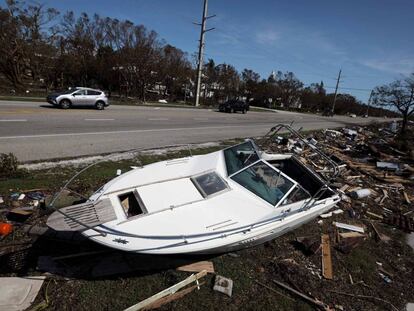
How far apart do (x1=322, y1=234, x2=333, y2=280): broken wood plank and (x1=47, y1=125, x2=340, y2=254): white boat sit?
759 millimetres

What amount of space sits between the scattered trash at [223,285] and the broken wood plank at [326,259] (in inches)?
65.6

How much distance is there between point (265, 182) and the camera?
533 cm

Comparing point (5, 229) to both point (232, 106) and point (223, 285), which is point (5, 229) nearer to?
point (223, 285)

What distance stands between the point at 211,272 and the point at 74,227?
2.06m

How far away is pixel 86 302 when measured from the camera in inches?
140

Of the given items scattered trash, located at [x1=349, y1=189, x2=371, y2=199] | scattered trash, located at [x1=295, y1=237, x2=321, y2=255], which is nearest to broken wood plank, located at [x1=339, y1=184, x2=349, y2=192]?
scattered trash, located at [x1=349, y1=189, x2=371, y2=199]

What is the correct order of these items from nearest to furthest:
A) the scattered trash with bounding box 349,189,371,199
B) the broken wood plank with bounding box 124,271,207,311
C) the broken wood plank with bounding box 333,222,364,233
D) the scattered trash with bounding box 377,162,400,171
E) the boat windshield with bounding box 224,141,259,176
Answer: the broken wood plank with bounding box 124,271,207,311 < the boat windshield with bounding box 224,141,259,176 < the broken wood plank with bounding box 333,222,364,233 < the scattered trash with bounding box 349,189,371,199 < the scattered trash with bounding box 377,162,400,171

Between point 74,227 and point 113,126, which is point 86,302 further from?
point 113,126

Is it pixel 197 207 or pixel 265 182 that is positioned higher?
pixel 265 182

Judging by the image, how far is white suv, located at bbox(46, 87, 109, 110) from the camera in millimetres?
18375

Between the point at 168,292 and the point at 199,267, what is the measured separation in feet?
2.34

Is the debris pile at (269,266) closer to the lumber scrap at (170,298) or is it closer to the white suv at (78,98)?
the lumber scrap at (170,298)

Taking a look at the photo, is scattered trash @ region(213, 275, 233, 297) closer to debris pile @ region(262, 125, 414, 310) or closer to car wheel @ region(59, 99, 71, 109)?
debris pile @ region(262, 125, 414, 310)

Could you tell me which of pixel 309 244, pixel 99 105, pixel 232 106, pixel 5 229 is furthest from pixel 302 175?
pixel 232 106
